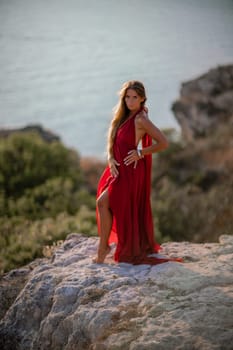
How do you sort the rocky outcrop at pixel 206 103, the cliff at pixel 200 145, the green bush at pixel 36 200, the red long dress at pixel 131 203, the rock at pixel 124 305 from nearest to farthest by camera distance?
the rock at pixel 124 305 → the red long dress at pixel 131 203 → the green bush at pixel 36 200 → the cliff at pixel 200 145 → the rocky outcrop at pixel 206 103

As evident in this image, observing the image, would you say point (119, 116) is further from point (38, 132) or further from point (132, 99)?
point (38, 132)

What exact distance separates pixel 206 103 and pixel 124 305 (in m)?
22.1

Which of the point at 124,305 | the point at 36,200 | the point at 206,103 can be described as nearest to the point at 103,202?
the point at 124,305

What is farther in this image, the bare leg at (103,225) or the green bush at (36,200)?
the green bush at (36,200)

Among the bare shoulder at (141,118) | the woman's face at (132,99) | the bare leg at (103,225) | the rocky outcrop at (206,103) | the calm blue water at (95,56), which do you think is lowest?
the bare leg at (103,225)

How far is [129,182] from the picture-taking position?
197 inches

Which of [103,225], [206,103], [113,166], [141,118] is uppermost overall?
[206,103]

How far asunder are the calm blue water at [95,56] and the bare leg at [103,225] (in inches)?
744

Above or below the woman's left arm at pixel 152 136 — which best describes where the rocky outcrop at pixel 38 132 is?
above

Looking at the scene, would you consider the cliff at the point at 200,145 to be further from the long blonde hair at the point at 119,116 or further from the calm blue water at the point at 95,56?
the long blonde hair at the point at 119,116

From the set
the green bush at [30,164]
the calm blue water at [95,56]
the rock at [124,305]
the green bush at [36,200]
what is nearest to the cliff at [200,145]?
the calm blue water at [95,56]

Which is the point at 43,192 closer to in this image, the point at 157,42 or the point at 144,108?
the point at 144,108

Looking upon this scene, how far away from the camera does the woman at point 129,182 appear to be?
4.92 m

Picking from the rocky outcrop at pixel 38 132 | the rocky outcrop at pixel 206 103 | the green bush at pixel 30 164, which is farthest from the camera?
the rocky outcrop at pixel 38 132
